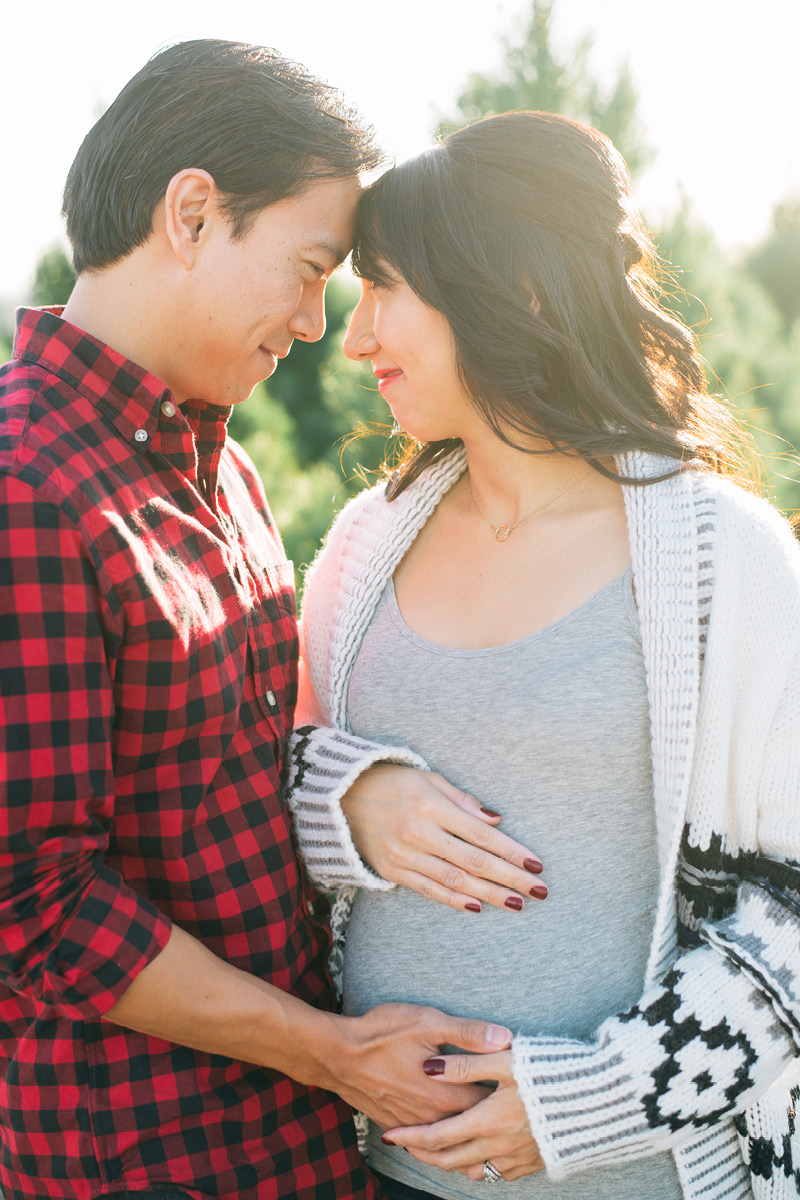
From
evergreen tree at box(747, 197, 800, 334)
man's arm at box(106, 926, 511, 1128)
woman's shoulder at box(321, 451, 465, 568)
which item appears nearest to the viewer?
man's arm at box(106, 926, 511, 1128)

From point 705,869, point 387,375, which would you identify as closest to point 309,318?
point 387,375

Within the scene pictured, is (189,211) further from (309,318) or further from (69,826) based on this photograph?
(69,826)

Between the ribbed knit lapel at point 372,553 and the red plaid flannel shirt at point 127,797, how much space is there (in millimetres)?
195

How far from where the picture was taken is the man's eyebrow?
1652mm

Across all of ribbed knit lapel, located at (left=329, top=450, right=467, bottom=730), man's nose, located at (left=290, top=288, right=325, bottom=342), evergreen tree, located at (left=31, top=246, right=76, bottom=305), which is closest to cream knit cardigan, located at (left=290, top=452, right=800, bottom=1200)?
ribbed knit lapel, located at (left=329, top=450, right=467, bottom=730)

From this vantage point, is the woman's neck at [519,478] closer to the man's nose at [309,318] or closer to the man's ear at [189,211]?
the man's nose at [309,318]

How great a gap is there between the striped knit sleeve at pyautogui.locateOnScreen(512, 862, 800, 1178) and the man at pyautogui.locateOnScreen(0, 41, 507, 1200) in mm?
143

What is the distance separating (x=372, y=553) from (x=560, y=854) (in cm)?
72

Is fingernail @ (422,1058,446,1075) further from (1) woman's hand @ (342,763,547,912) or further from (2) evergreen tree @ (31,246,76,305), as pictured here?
(2) evergreen tree @ (31,246,76,305)

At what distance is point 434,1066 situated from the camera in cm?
149

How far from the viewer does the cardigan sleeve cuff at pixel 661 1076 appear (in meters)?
1.38

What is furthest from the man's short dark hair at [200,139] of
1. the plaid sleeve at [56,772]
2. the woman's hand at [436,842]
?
the woman's hand at [436,842]

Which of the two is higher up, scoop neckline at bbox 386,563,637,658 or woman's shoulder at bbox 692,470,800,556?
woman's shoulder at bbox 692,470,800,556

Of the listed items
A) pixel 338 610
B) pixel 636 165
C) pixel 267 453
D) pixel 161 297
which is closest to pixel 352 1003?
pixel 338 610
